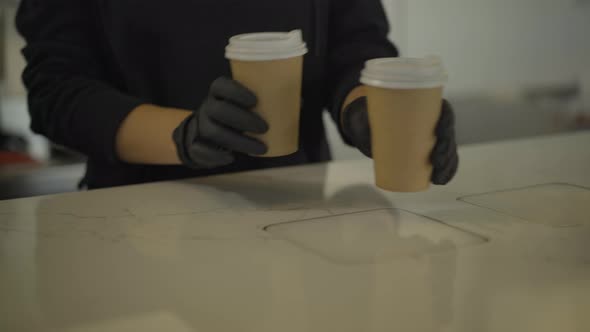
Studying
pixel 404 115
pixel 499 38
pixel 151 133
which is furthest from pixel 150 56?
pixel 499 38

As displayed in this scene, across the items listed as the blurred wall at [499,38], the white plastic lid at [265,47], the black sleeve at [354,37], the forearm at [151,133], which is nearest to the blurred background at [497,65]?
the blurred wall at [499,38]

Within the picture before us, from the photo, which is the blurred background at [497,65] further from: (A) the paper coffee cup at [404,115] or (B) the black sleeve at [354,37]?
(A) the paper coffee cup at [404,115]

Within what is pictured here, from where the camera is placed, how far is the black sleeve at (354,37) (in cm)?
118

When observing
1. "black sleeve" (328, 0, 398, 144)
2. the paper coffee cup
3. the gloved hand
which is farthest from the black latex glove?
"black sleeve" (328, 0, 398, 144)

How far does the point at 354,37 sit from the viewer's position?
122 centimetres

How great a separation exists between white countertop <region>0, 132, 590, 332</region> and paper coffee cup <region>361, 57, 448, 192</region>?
0.21 ft

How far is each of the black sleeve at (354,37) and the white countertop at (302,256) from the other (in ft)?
0.76

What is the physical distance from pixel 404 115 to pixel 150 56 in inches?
21.6

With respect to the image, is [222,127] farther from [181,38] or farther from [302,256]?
[181,38]

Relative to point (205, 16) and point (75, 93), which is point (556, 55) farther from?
point (75, 93)

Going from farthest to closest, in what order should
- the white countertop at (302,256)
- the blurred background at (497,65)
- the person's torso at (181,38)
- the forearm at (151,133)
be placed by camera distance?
the blurred background at (497,65)
the person's torso at (181,38)
the forearm at (151,133)
the white countertop at (302,256)

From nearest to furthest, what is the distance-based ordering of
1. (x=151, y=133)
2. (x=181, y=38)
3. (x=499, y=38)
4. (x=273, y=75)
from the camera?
1. (x=273, y=75)
2. (x=151, y=133)
3. (x=181, y=38)
4. (x=499, y=38)

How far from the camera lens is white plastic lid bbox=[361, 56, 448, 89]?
72 centimetres

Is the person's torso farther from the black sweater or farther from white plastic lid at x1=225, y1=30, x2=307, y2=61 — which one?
white plastic lid at x1=225, y1=30, x2=307, y2=61
